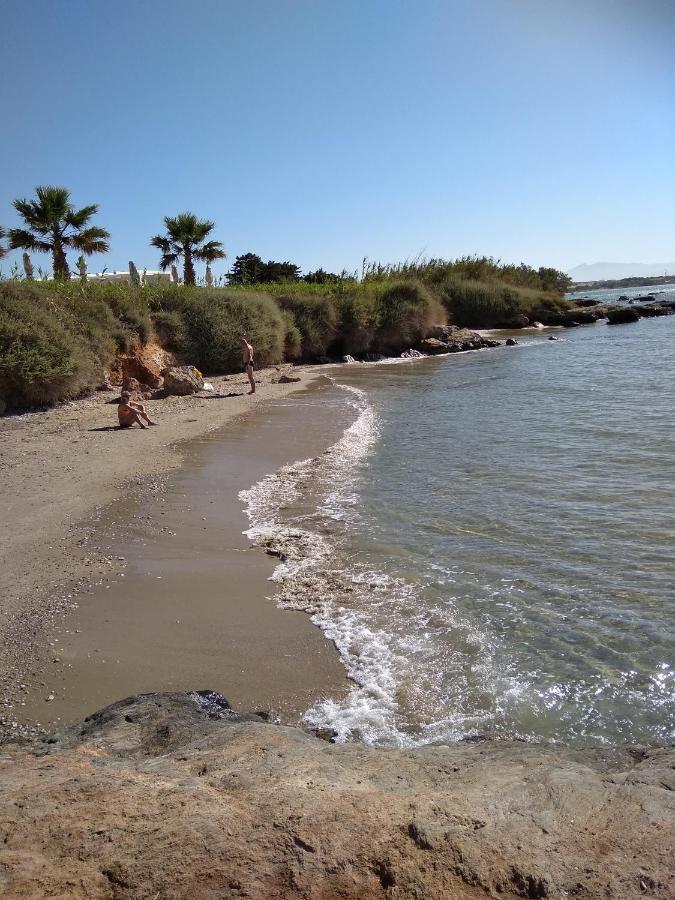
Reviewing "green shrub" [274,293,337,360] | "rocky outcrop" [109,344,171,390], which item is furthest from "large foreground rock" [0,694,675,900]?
"green shrub" [274,293,337,360]

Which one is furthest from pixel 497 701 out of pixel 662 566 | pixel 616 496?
pixel 616 496

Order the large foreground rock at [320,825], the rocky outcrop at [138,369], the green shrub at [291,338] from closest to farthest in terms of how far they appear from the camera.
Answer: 1. the large foreground rock at [320,825]
2. the rocky outcrop at [138,369]
3. the green shrub at [291,338]

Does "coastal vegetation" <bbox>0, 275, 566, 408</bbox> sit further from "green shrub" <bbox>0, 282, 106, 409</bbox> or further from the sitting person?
the sitting person

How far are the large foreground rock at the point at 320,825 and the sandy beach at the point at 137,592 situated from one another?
141 cm

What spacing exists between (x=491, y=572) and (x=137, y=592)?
10.6 ft

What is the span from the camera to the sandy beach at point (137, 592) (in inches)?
164

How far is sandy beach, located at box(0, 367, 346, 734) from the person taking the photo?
4168 millimetres

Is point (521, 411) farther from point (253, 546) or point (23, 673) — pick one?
point (23, 673)

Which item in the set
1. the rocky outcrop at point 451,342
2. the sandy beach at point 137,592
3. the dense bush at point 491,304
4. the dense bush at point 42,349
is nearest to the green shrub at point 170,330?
the dense bush at point 42,349

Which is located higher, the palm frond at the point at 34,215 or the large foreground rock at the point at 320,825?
the palm frond at the point at 34,215

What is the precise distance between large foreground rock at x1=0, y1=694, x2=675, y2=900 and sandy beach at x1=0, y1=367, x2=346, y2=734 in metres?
1.41

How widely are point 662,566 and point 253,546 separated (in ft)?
13.0

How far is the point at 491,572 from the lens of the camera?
5.82 meters

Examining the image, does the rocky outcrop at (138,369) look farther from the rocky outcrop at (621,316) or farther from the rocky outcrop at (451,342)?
the rocky outcrop at (621,316)
